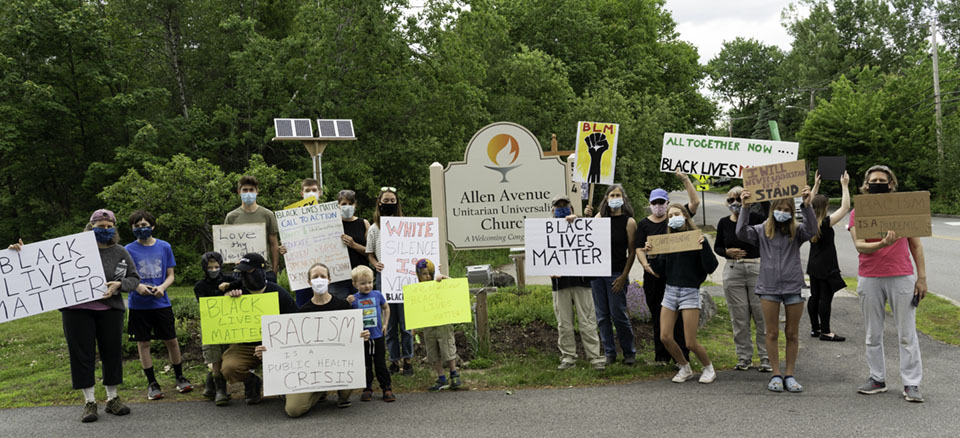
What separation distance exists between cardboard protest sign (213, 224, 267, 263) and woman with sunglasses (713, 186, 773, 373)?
190 inches

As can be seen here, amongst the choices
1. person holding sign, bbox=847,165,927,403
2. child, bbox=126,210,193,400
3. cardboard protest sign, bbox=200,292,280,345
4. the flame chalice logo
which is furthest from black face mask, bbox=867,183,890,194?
child, bbox=126,210,193,400

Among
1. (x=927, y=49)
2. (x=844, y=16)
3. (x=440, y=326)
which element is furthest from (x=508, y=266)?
(x=844, y=16)

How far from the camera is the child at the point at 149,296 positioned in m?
6.36

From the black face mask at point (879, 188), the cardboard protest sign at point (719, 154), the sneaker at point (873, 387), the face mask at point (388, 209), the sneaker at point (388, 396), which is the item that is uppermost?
the cardboard protest sign at point (719, 154)

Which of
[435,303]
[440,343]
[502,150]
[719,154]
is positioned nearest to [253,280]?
[435,303]

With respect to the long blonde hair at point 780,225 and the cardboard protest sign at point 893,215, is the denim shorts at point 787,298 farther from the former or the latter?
the cardboard protest sign at point 893,215

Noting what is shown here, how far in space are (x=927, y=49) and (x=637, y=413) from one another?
Result: 46824 millimetres

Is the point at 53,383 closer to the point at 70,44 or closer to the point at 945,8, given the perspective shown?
the point at 70,44

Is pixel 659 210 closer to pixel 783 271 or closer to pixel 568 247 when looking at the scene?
pixel 568 247

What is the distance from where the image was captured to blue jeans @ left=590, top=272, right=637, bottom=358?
281 inches

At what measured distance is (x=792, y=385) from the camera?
595cm

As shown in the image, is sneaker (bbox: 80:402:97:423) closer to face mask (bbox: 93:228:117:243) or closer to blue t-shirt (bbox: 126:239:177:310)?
blue t-shirt (bbox: 126:239:177:310)

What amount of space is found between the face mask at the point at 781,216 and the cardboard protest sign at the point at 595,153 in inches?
103

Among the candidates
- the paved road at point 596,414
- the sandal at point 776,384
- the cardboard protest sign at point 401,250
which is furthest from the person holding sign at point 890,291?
the cardboard protest sign at point 401,250
